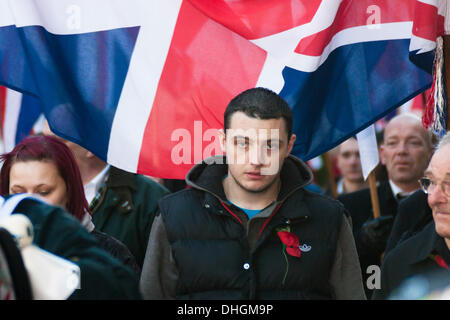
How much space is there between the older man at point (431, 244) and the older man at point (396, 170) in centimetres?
142

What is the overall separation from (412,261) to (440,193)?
0.31 metres

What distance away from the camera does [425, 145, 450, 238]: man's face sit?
109 inches

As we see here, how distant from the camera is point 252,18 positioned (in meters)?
3.91

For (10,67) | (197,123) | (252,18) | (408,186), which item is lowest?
(408,186)

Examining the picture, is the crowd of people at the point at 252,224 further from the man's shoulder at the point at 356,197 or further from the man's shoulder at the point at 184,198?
the man's shoulder at the point at 356,197

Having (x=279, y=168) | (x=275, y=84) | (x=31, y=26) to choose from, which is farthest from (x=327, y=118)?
(x=31, y=26)

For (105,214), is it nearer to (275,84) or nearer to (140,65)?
(140,65)

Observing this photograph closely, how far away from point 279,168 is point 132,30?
1412 mm

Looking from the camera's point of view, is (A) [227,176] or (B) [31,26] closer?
(A) [227,176]

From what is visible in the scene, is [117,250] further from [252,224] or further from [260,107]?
[260,107]

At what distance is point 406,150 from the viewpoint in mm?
4910

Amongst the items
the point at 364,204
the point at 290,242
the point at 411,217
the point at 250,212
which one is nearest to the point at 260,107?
the point at 250,212

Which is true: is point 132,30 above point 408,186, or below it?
above

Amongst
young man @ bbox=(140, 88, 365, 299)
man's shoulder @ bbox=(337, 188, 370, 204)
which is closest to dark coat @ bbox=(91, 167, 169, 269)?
young man @ bbox=(140, 88, 365, 299)
